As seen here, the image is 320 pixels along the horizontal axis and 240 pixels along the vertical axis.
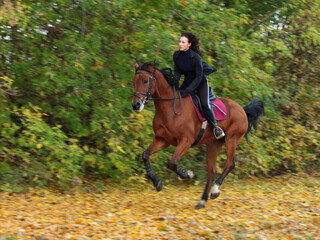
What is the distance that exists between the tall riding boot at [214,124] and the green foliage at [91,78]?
1637 millimetres

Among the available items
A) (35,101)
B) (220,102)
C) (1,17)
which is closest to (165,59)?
(220,102)

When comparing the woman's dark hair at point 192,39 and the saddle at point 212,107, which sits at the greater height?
the woman's dark hair at point 192,39

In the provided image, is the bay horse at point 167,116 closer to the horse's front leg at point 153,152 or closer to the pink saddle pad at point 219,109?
the horse's front leg at point 153,152

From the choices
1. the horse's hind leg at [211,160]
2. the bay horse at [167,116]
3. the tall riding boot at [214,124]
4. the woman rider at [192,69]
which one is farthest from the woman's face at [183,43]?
the horse's hind leg at [211,160]

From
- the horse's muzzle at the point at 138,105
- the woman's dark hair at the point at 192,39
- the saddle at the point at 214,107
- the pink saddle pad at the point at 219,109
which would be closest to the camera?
the horse's muzzle at the point at 138,105

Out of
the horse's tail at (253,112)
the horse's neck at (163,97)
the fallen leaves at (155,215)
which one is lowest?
the fallen leaves at (155,215)

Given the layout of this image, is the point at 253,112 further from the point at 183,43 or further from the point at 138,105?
the point at 138,105

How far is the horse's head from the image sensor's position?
7.76 metres

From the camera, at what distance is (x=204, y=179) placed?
12180 millimetres

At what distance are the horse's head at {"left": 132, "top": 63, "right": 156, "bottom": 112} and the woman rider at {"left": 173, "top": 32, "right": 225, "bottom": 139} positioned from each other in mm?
681

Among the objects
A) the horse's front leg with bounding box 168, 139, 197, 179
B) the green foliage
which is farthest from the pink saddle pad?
the green foliage

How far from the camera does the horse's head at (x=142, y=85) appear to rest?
305 inches

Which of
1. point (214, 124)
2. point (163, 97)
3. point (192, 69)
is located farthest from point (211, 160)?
point (192, 69)

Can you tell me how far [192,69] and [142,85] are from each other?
3.94 ft
